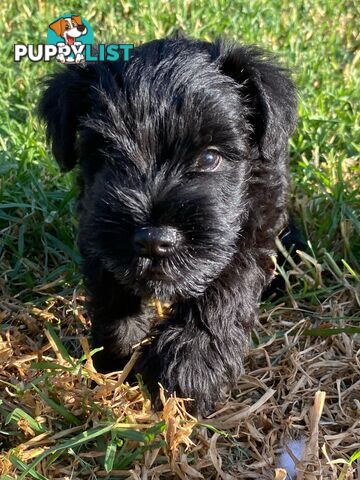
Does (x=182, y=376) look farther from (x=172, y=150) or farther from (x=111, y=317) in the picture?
(x=172, y=150)

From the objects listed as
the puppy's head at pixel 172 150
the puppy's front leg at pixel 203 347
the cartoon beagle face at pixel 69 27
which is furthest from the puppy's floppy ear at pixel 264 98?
the cartoon beagle face at pixel 69 27

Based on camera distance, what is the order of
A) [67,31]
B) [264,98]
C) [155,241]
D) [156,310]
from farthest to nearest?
1. [67,31]
2. [156,310]
3. [264,98]
4. [155,241]

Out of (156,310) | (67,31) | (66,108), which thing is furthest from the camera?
(67,31)

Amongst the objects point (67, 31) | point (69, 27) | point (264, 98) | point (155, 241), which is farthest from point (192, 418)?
point (69, 27)

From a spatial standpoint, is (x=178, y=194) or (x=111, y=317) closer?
(x=178, y=194)

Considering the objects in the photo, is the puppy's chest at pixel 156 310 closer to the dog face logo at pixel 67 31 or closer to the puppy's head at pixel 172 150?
the puppy's head at pixel 172 150

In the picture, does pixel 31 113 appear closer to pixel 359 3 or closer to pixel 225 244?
pixel 225 244

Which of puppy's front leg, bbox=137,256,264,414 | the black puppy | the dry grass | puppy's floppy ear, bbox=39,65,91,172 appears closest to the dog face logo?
puppy's floppy ear, bbox=39,65,91,172
